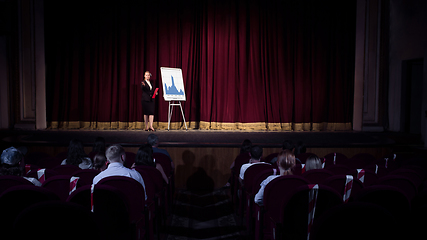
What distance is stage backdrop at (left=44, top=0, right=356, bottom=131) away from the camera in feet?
26.5

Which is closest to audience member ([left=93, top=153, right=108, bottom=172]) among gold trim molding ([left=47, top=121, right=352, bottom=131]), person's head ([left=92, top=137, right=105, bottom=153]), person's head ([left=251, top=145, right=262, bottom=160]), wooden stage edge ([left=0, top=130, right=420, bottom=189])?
person's head ([left=92, top=137, right=105, bottom=153])

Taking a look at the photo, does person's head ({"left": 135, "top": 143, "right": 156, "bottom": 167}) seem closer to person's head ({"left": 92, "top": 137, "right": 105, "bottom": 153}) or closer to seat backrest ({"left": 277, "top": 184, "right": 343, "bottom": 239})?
person's head ({"left": 92, "top": 137, "right": 105, "bottom": 153})

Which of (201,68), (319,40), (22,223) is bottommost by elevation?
(22,223)

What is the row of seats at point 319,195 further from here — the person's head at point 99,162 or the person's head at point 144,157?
the person's head at point 99,162

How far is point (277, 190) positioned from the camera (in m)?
2.00

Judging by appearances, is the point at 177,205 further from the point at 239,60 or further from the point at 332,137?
the point at 239,60

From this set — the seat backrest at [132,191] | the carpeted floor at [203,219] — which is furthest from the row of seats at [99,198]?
the carpeted floor at [203,219]

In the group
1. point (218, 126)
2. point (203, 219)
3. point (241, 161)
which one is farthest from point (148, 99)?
point (203, 219)

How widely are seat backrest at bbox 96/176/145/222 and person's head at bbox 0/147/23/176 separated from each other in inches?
30.5

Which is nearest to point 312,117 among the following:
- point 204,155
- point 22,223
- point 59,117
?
point 204,155

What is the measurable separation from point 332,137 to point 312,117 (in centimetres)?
180

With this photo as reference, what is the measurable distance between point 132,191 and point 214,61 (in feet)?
21.4

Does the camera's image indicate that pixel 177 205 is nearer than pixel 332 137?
Yes

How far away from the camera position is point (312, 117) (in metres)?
8.14
